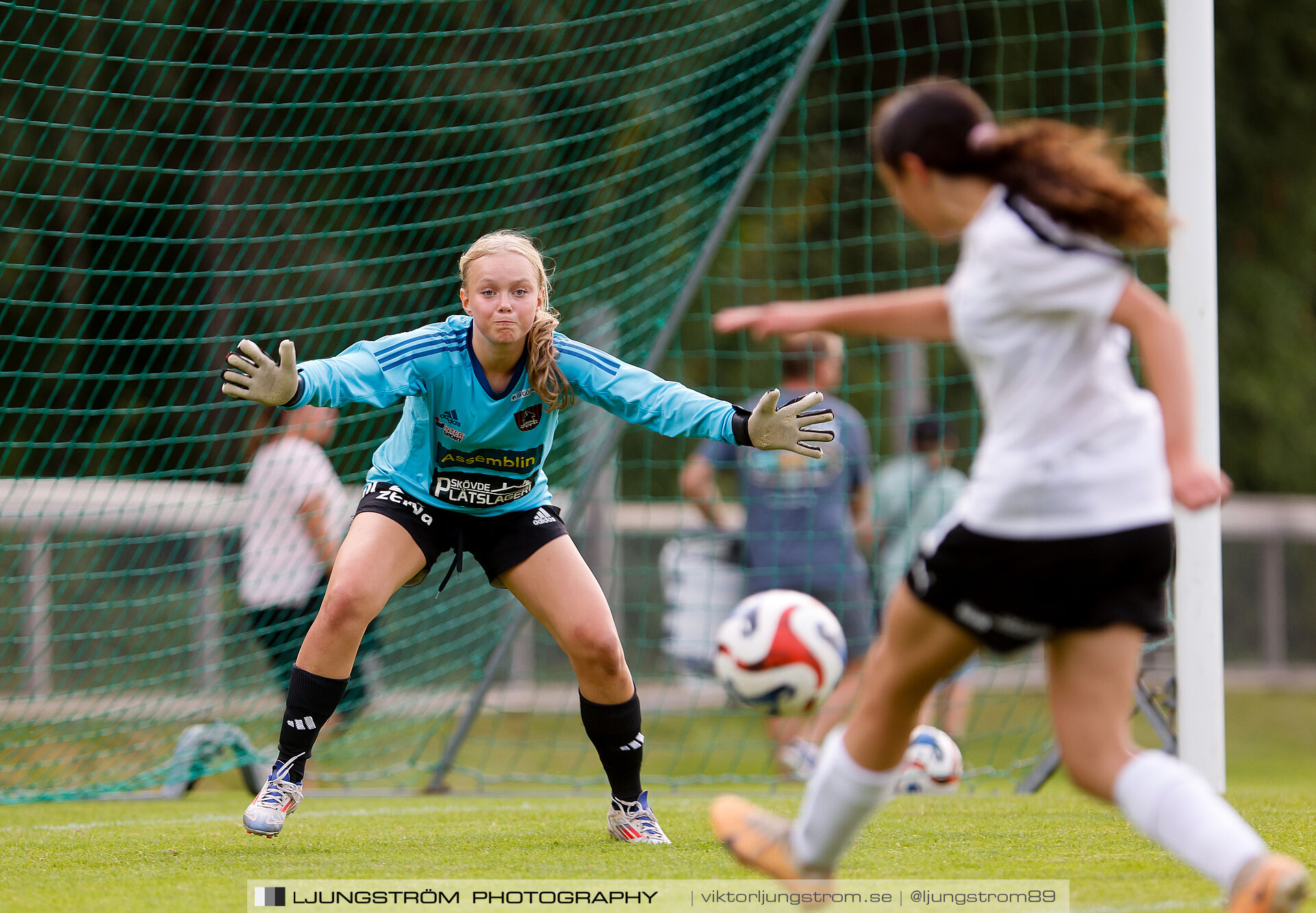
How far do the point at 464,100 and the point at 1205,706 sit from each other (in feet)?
14.3

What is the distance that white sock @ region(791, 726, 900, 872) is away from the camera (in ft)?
8.25

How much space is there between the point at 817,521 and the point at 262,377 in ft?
11.9

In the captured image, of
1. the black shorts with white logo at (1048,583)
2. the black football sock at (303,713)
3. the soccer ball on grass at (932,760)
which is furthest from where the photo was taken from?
the soccer ball on grass at (932,760)

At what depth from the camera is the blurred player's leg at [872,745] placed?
2.43 metres

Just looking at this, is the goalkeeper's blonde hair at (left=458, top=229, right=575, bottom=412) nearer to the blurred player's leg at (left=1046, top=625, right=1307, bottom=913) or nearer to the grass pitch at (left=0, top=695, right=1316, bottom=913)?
the grass pitch at (left=0, top=695, right=1316, bottom=913)

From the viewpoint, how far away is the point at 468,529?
388 centimetres

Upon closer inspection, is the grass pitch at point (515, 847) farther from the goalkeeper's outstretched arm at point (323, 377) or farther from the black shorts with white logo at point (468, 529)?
the goalkeeper's outstretched arm at point (323, 377)

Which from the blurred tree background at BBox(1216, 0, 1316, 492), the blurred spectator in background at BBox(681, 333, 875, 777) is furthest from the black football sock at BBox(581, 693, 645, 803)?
the blurred tree background at BBox(1216, 0, 1316, 492)

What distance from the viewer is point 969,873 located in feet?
10.6

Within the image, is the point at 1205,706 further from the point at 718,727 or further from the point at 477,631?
the point at 718,727

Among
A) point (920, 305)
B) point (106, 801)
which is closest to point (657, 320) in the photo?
point (106, 801)

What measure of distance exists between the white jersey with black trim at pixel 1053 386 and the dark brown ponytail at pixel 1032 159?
1.3 inches

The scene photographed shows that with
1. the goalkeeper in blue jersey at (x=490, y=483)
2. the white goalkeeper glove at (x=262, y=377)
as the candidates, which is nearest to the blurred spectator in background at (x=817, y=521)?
the goalkeeper in blue jersey at (x=490, y=483)

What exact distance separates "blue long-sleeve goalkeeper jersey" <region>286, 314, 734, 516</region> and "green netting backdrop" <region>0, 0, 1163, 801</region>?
1719 millimetres
